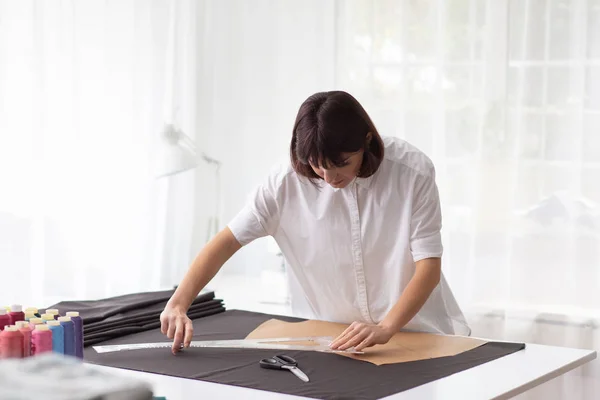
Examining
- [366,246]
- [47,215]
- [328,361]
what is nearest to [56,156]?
[47,215]

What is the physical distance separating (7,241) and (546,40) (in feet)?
7.02

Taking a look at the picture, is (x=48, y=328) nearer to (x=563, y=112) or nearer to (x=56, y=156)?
(x=56, y=156)

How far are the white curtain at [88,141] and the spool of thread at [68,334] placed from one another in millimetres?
1491

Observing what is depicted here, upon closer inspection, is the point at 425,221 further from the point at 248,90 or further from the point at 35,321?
the point at 248,90

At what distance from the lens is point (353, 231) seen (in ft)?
8.01

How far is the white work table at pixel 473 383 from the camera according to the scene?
5.87ft

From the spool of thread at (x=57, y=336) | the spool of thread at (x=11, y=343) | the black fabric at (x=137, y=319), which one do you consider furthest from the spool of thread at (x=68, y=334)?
the black fabric at (x=137, y=319)

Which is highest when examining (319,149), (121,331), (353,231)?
(319,149)

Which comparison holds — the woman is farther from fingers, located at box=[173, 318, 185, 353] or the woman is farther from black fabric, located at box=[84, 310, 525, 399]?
black fabric, located at box=[84, 310, 525, 399]

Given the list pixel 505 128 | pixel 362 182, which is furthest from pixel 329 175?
pixel 505 128

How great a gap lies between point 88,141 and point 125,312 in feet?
4.25

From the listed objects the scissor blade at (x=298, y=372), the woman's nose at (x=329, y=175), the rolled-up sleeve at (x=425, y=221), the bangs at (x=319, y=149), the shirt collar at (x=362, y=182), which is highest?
the bangs at (x=319, y=149)

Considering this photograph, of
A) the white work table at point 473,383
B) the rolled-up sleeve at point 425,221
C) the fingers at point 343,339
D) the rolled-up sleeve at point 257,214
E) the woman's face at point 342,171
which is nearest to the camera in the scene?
the white work table at point 473,383

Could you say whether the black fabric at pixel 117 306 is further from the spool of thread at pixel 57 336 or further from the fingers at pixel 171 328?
the spool of thread at pixel 57 336
